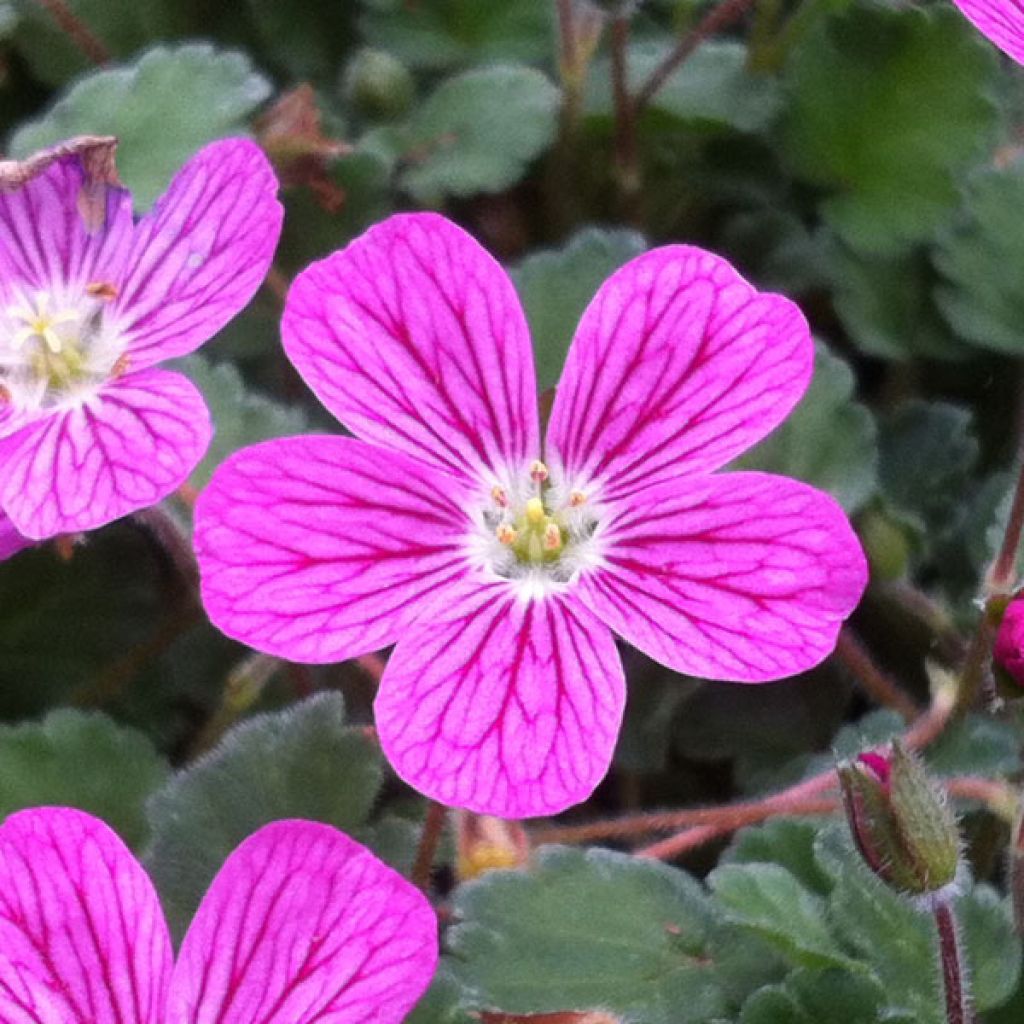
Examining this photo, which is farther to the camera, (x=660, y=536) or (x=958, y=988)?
(x=660, y=536)

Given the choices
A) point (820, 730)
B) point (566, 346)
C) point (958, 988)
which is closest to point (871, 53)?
point (566, 346)

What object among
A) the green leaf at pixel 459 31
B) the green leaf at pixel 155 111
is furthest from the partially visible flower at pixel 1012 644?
the green leaf at pixel 459 31

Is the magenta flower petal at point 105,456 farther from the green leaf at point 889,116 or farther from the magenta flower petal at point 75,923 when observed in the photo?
the green leaf at point 889,116

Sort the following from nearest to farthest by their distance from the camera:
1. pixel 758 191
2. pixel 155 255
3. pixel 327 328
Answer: pixel 327 328, pixel 155 255, pixel 758 191

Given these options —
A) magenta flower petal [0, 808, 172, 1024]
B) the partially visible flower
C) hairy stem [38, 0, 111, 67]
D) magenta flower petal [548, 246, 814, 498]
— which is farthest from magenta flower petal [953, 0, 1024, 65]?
hairy stem [38, 0, 111, 67]

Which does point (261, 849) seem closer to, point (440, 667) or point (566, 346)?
point (440, 667)

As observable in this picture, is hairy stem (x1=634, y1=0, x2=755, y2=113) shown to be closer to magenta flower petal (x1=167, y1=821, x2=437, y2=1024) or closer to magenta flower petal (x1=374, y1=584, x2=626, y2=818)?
magenta flower petal (x1=374, y1=584, x2=626, y2=818)
